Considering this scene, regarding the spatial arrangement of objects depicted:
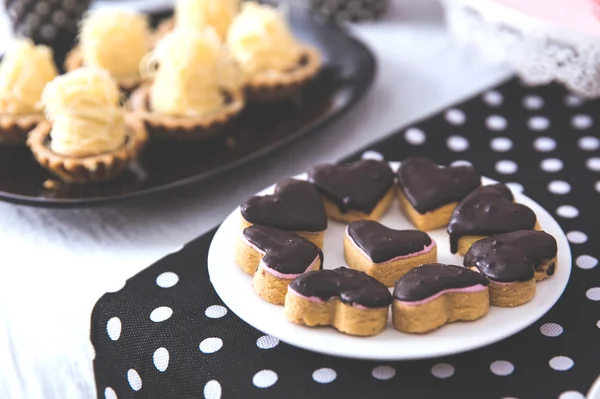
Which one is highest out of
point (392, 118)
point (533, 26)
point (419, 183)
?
point (533, 26)

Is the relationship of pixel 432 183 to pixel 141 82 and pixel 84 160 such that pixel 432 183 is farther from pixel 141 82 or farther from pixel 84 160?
pixel 141 82

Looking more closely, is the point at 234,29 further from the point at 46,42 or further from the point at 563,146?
the point at 563,146

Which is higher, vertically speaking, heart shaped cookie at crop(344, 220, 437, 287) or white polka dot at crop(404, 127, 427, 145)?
heart shaped cookie at crop(344, 220, 437, 287)

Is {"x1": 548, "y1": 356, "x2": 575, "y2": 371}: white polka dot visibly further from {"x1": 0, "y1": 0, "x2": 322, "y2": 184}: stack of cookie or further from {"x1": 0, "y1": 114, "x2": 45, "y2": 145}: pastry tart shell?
{"x1": 0, "y1": 114, "x2": 45, "y2": 145}: pastry tart shell

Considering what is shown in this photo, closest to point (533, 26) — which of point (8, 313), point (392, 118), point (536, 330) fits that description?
point (392, 118)

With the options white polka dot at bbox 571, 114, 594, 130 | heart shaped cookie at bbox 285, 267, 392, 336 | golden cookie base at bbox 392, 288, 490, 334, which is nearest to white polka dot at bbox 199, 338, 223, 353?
heart shaped cookie at bbox 285, 267, 392, 336

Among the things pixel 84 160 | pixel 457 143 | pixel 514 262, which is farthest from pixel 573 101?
pixel 84 160
